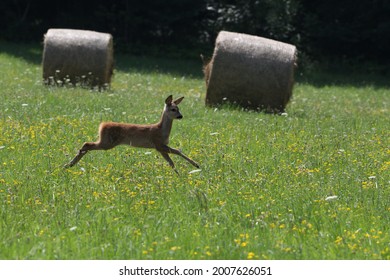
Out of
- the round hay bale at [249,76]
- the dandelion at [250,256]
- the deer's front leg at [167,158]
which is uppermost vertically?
the dandelion at [250,256]

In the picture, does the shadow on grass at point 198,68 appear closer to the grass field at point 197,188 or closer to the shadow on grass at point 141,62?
the shadow on grass at point 141,62

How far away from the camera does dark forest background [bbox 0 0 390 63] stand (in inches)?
1222

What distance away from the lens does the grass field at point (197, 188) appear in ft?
20.5

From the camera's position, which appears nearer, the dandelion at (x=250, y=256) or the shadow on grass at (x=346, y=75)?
the dandelion at (x=250, y=256)

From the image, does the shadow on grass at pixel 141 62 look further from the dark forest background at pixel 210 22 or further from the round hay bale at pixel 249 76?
the round hay bale at pixel 249 76

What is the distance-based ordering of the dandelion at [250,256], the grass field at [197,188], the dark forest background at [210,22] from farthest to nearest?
the dark forest background at [210,22]
the grass field at [197,188]
the dandelion at [250,256]

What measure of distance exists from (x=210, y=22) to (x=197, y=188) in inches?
1026

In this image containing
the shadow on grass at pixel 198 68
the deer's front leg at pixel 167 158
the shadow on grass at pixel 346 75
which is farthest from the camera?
the shadow on grass at pixel 346 75

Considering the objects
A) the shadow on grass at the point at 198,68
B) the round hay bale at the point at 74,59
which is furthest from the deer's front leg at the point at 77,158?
the shadow on grass at the point at 198,68

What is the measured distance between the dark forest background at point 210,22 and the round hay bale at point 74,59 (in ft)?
42.7

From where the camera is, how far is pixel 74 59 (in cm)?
1852

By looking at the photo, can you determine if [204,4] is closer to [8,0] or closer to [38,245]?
[8,0]

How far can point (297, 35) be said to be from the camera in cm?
3172

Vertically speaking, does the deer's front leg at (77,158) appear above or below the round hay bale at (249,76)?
above
